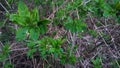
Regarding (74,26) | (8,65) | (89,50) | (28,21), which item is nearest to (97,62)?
(89,50)

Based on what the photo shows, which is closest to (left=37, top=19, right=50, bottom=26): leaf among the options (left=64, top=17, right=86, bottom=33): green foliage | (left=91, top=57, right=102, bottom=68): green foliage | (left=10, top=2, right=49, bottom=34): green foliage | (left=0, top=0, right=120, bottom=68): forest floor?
(left=10, top=2, right=49, bottom=34): green foliage

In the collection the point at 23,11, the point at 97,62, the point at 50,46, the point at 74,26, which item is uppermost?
the point at 23,11

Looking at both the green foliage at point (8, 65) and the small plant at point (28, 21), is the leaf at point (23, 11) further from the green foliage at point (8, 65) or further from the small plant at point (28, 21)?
the green foliage at point (8, 65)

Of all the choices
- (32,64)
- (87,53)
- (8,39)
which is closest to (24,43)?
(32,64)

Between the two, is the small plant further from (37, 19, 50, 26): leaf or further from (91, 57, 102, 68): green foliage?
(91, 57, 102, 68): green foliage

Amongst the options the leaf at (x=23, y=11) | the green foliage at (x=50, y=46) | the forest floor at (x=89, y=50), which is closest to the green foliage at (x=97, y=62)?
the forest floor at (x=89, y=50)

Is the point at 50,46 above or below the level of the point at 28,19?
below

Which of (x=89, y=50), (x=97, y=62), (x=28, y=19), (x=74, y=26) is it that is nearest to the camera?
(x=28, y=19)

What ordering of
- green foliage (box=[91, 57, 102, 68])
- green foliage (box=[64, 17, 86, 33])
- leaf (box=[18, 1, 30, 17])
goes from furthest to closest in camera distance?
green foliage (box=[91, 57, 102, 68]), green foliage (box=[64, 17, 86, 33]), leaf (box=[18, 1, 30, 17])

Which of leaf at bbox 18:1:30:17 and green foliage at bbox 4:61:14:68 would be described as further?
green foliage at bbox 4:61:14:68

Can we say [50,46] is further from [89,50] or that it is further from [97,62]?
[89,50]

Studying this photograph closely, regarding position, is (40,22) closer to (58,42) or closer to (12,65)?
(58,42)
